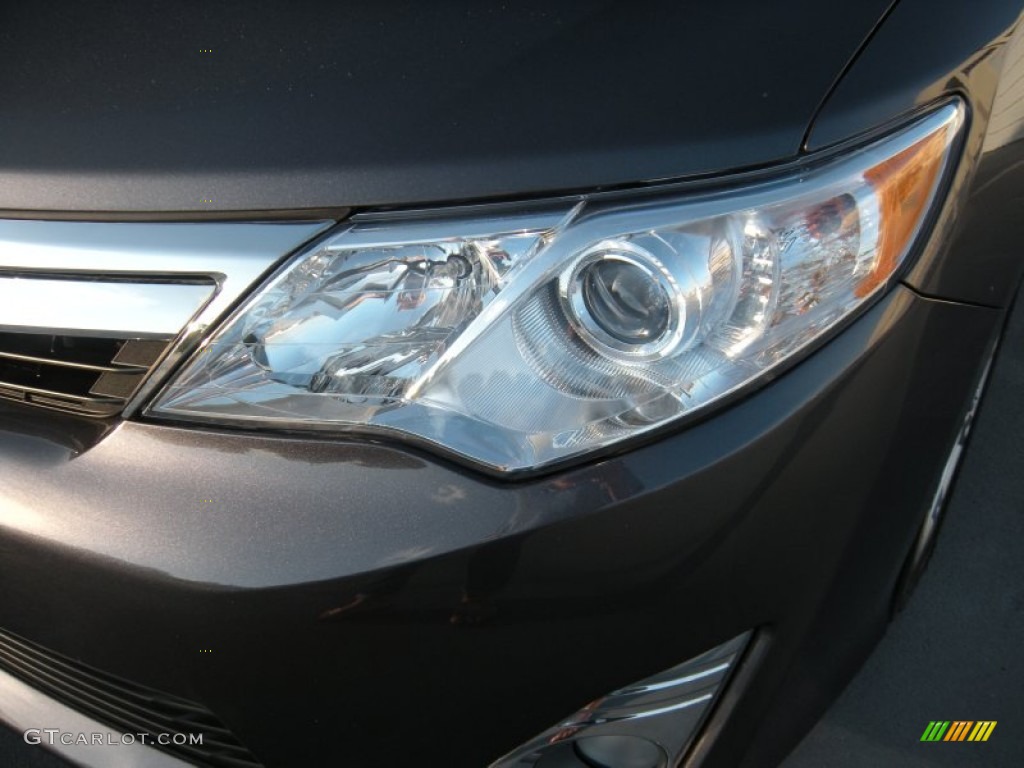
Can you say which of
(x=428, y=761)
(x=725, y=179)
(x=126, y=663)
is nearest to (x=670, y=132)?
(x=725, y=179)

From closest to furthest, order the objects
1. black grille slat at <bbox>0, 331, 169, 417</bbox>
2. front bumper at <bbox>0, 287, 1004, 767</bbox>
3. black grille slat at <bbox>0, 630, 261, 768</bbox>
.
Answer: front bumper at <bbox>0, 287, 1004, 767</bbox> < black grille slat at <bbox>0, 331, 169, 417</bbox> < black grille slat at <bbox>0, 630, 261, 768</bbox>

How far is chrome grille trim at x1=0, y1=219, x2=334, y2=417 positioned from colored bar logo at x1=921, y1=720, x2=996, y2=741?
1.47 m

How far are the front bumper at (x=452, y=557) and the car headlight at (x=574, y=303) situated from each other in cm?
4

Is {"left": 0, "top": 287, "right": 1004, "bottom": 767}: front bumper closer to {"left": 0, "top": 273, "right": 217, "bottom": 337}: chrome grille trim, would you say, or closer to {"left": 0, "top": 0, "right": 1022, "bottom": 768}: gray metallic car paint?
{"left": 0, "top": 0, "right": 1022, "bottom": 768}: gray metallic car paint

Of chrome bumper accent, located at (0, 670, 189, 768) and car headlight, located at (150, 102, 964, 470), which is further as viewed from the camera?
chrome bumper accent, located at (0, 670, 189, 768)

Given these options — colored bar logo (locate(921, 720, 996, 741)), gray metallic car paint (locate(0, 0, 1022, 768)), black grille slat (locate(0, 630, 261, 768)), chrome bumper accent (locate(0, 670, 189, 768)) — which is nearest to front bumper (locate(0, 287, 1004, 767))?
gray metallic car paint (locate(0, 0, 1022, 768))

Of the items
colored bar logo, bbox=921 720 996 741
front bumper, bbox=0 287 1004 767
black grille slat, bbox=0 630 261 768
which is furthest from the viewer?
colored bar logo, bbox=921 720 996 741

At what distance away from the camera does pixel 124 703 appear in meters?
1.47

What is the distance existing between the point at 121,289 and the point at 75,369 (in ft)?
0.49

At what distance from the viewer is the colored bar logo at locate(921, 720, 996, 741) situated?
190cm

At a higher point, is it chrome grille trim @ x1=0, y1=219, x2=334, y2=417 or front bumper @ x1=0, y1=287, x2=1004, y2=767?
chrome grille trim @ x1=0, y1=219, x2=334, y2=417

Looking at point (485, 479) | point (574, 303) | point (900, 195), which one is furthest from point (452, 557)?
point (900, 195)

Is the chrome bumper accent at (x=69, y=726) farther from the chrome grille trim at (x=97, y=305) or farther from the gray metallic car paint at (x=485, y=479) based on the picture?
the chrome grille trim at (x=97, y=305)

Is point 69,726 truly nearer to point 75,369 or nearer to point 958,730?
point 75,369
